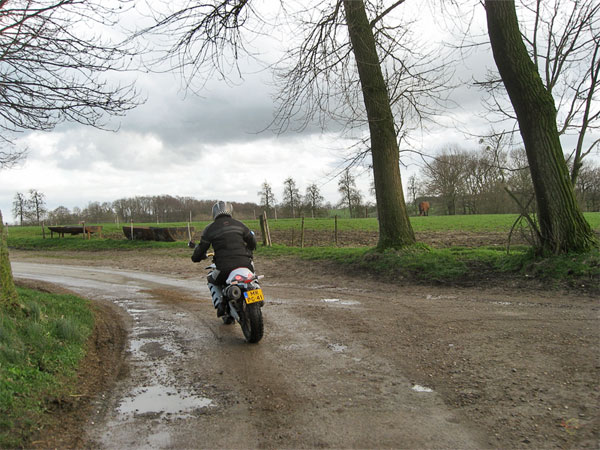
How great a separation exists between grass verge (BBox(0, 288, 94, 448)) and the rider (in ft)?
6.17

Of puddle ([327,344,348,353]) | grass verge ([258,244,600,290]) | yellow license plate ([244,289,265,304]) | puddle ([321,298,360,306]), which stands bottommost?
puddle ([321,298,360,306])

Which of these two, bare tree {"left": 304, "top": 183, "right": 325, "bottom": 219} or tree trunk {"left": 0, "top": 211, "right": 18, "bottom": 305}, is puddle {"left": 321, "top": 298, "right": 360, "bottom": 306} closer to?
tree trunk {"left": 0, "top": 211, "right": 18, "bottom": 305}

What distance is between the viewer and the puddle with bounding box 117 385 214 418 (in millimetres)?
→ 3814

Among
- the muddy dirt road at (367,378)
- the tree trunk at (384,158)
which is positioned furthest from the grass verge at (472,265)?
the muddy dirt road at (367,378)

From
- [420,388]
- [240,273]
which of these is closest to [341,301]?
[240,273]

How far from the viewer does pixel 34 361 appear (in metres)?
4.56

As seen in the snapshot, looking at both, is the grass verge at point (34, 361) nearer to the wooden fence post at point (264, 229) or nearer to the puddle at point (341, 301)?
the puddle at point (341, 301)

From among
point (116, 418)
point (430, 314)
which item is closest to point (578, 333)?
point (430, 314)

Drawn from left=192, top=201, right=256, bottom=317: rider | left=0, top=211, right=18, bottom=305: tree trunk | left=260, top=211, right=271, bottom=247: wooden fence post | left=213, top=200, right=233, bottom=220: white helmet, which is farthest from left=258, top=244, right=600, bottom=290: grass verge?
left=0, top=211, right=18, bottom=305: tree trunk

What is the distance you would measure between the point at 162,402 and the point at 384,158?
9854 millimetres

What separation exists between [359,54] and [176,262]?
10582 millimetres

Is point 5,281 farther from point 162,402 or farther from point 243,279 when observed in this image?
point 162,402

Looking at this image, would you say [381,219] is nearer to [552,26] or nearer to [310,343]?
[552,26]

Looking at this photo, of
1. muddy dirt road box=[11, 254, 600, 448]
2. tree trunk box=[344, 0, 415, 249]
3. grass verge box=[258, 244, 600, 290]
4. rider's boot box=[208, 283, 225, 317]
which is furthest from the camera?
tree trunk box=[344, 0, 415, 249]
